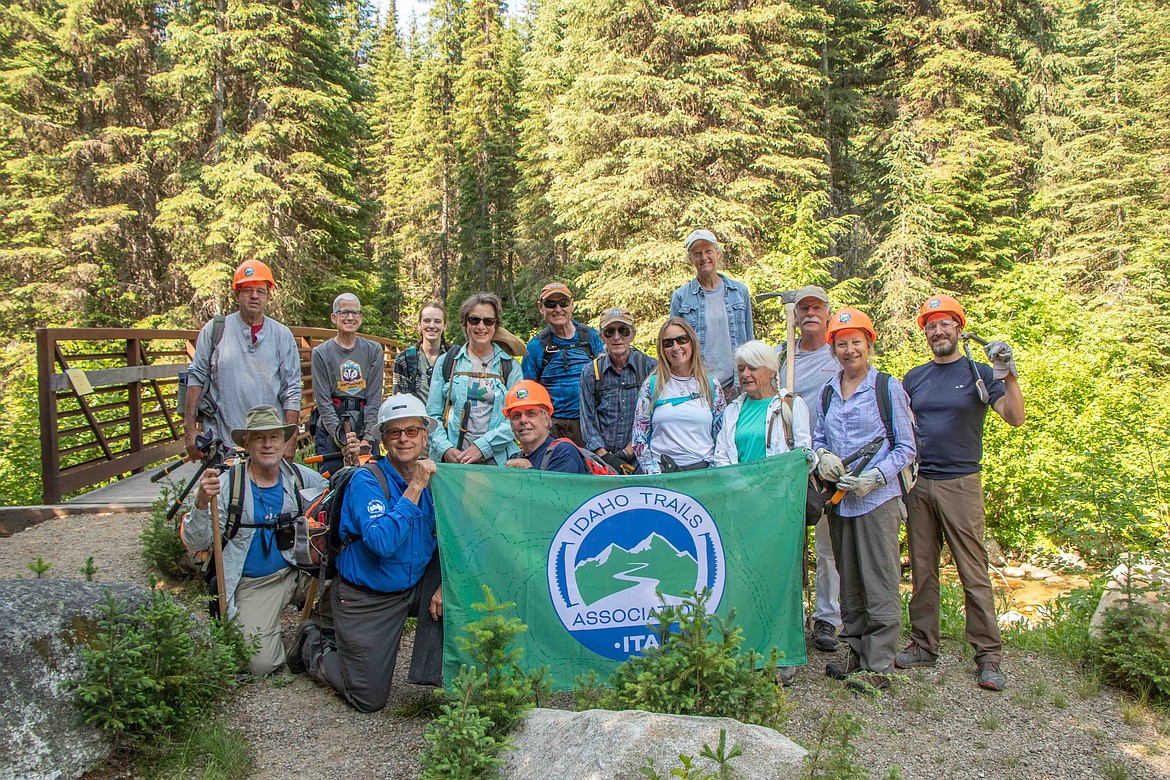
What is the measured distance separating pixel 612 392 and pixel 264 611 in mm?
2601

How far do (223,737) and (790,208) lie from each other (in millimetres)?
16479

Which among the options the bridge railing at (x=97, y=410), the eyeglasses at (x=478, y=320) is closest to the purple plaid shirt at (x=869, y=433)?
the eyeglasses at (x=478, y=320)

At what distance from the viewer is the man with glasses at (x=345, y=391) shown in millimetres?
6090

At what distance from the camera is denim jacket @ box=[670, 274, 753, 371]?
5770mm

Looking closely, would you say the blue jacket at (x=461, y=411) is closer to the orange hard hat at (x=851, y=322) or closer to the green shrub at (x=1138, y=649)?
the orange hard hat at (x=851, y=322)

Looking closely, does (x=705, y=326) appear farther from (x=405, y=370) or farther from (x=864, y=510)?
(x=405, y=370)

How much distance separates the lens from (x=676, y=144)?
56.6 feet

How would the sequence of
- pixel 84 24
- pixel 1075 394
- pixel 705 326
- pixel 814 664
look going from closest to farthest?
pixel 814 664 < pixel 705 326 < pixel 1075 394 < pixel 84 24

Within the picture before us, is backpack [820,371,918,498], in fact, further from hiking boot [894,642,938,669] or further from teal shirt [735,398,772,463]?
hiking boot [894,642,938,669]

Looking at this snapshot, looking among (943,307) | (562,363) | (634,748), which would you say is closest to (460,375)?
(562,363)

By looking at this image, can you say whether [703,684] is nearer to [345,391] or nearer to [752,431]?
[752,431]

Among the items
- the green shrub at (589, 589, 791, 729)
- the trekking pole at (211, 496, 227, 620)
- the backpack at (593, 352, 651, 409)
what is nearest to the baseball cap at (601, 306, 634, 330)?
the backpack at (593, 352, 651, 409)

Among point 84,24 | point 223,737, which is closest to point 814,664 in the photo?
point 223,737

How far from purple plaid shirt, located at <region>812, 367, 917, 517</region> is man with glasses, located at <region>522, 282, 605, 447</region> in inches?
72.9
